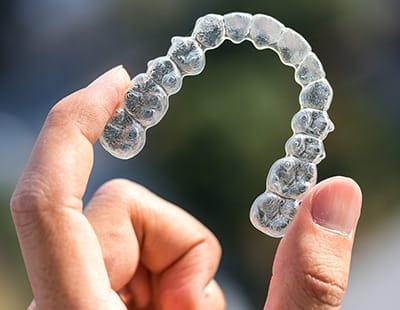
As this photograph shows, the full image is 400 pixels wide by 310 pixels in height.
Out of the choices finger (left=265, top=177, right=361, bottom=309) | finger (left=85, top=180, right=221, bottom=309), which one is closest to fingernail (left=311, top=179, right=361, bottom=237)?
finger (left=265, top=177, right=361, bottom=309)

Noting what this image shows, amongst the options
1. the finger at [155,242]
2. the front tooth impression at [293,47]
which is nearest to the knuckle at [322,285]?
the front tooth impression at [293,47]

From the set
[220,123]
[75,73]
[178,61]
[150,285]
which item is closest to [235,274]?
[220,123]

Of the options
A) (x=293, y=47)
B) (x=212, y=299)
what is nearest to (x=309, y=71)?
(x=293, y=47)

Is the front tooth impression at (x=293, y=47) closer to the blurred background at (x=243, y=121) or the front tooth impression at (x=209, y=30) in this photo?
the front tooth impression at (x=209, y=30)

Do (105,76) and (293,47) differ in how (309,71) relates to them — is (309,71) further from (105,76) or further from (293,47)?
(105,76)

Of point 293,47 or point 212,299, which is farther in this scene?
point 212,299

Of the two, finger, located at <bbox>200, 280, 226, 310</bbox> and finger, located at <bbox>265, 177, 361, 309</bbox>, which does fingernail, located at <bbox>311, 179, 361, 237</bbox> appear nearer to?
finger, located at <bbox>265, 177, 361, 309</bbox>
